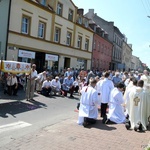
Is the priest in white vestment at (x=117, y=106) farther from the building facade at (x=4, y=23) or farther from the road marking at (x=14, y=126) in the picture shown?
the building facade at (x=4, y=23)

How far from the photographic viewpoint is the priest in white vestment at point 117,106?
996 centimetres

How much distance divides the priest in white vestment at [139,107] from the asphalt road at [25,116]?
2783 mm

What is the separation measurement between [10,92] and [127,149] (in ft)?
33.7

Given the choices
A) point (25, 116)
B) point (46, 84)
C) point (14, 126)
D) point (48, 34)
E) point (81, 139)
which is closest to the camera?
point (81, 139)

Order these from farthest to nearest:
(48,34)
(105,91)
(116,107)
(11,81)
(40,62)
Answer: (48,34), (40,62), (11,81), (105,91), (116,107)

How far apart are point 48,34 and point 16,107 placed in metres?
17.4

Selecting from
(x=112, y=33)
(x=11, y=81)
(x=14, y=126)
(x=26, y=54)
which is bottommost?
(x=14, y=126)

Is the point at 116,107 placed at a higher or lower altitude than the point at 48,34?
lower

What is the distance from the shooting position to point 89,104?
951 cm

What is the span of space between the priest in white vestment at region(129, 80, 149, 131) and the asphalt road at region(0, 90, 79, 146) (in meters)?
2.78

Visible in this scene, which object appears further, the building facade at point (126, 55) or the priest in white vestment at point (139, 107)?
the building facade at point (126, 55)

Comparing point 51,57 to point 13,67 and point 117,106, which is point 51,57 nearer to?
point 13,67

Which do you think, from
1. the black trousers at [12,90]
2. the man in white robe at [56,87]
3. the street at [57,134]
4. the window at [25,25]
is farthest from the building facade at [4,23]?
the street at [57,134]

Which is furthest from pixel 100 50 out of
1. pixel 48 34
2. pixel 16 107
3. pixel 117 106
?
pixel 117 106
